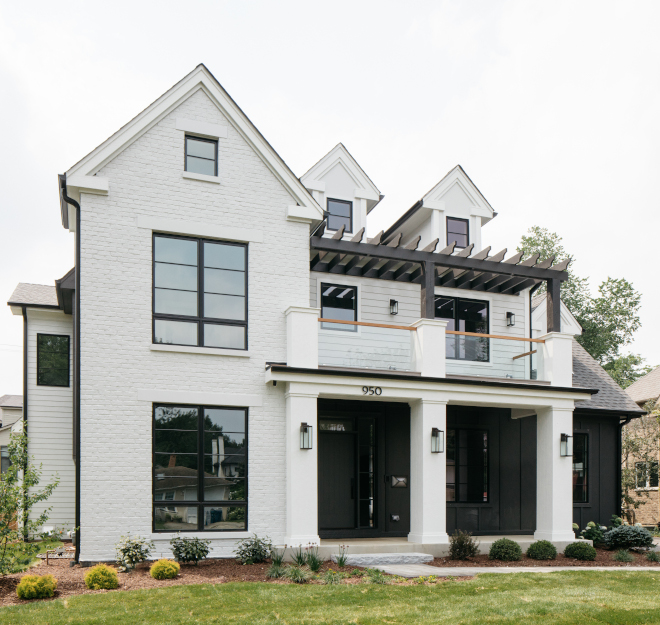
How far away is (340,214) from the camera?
17578 millimetres

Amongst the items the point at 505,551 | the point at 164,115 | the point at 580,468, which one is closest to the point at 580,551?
the point at 505,551

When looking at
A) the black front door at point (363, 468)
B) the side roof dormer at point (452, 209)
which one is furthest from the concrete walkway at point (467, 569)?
the side roof dormer at point (452, 209)

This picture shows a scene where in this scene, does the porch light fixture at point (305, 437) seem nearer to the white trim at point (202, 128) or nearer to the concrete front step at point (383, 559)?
the concrete front step at point (383, 559)

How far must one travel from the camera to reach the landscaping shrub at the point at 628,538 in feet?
48.8

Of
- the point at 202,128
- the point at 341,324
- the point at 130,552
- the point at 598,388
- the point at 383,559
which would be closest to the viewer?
the point at 130,552

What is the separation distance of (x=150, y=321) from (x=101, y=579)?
4751 millimetres

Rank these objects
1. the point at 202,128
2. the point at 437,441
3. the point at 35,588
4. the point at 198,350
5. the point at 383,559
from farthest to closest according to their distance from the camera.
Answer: the point at 437,441, the point at 202,128, the point at 198,350, the point at 383,559, the point at 35,588

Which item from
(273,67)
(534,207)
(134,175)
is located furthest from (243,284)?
(534,207)

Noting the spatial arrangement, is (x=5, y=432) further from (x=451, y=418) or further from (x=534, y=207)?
(x=534, y=207)

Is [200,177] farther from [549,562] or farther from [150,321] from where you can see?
[549,562]

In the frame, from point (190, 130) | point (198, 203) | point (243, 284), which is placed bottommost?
point (243, 284)

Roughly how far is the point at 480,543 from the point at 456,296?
6208mm

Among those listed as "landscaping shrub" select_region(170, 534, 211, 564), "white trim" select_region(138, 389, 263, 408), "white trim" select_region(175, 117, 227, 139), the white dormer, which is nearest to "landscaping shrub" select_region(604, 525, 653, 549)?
"white trim" select_region(138, 389, 263, 408)

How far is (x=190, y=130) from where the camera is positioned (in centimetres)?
1332
